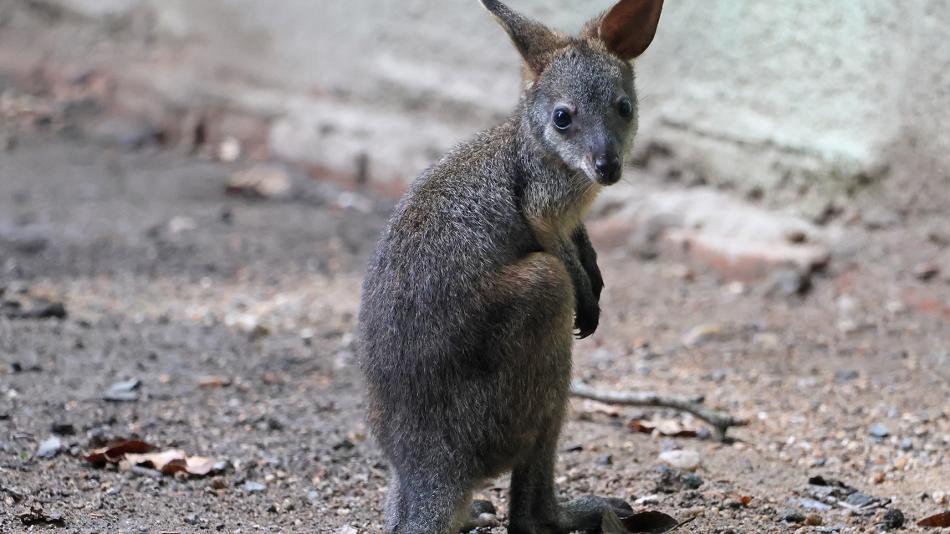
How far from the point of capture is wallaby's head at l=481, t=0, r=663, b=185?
4004 millimetres

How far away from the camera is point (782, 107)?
6605 mm

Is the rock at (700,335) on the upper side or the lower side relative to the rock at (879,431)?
lower

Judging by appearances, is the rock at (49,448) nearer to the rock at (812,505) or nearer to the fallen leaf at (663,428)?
the fallen leaf at (663,428)

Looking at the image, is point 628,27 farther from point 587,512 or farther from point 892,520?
point 892,520

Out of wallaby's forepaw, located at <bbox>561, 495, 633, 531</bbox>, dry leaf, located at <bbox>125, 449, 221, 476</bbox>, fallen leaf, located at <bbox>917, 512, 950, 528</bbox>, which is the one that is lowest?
dry leaf, located at <bbox>125, 449, 221, 476</bbox>

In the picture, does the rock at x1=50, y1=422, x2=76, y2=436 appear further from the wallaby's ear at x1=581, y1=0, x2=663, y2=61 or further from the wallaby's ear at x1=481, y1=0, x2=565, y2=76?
the wallaby's ear at x1=581, y1=0, x2=663, y2=61

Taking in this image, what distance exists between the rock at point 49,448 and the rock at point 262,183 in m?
4.10

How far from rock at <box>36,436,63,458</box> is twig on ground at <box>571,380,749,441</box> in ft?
6.51

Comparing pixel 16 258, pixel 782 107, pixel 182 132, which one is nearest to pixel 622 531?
pixel 782 107

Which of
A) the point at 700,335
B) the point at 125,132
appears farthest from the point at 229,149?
the point at 700,335

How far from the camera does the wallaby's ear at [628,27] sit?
4.18 metres

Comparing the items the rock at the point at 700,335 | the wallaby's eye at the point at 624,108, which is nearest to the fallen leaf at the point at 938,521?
the wallaby's eye at the point at 624,108

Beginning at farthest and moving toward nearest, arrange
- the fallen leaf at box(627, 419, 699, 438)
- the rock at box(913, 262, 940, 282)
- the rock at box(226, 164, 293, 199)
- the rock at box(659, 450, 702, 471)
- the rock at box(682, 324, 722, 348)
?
1. the rock at box(226, 164, 293, 199)
2. the rock at box(913, 262, 940, 282)
3. the rock at box(682, 324, 722, 348)
4. the fallen leaf at box(627, 419, 699, 438)
5. the rock at box(659, 450, 702, 471)

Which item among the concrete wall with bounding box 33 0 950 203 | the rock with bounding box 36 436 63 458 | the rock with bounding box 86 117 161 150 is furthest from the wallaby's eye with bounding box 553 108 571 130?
the rock with bounding box 86 117 161 150
